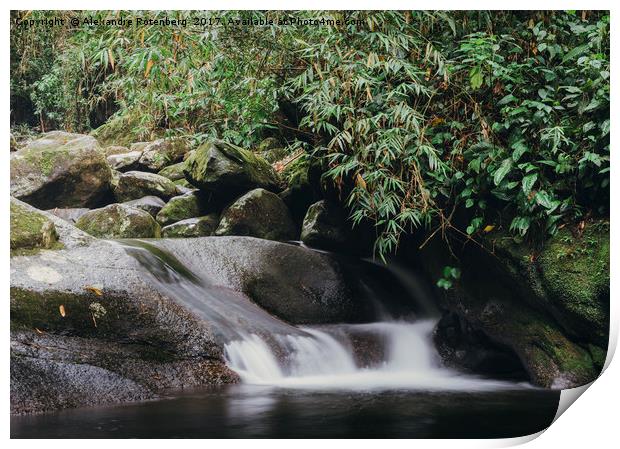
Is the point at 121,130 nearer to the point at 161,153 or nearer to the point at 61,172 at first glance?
the point at 61,172

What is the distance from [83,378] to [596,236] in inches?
123

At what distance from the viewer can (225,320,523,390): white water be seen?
4.11m

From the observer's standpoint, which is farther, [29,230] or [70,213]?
[70,213]

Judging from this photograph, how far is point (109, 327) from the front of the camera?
3770 millimetres

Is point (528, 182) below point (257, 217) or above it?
above

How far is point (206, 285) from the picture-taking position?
4.99 m

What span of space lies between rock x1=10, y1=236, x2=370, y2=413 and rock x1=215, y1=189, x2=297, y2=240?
1151 mm

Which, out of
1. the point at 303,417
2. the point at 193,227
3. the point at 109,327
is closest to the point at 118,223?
the point at 193,227

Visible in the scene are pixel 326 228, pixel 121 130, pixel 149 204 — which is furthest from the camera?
pixel 149 204

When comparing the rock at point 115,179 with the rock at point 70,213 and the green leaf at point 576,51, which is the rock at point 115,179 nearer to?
the rock at point 70,213

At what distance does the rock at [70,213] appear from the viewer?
16.7 ft

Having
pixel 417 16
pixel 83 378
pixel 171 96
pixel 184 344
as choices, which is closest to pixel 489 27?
pixel 417 16

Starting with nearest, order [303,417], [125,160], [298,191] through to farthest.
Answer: [303,417]
[298,191]
[125,160]

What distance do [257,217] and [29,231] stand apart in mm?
2629
